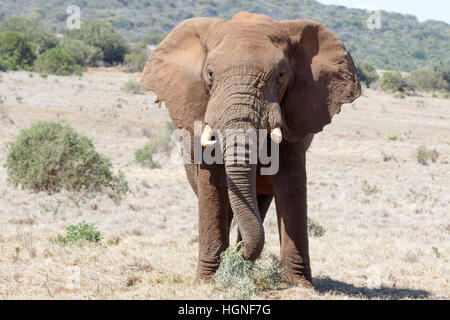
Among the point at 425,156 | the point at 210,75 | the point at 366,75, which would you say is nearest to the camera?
the point at 210,75

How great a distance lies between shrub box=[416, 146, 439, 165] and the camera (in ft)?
75.4

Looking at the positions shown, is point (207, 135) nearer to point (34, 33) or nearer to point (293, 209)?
point (293, 209)

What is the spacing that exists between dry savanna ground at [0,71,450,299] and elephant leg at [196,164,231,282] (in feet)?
1.02

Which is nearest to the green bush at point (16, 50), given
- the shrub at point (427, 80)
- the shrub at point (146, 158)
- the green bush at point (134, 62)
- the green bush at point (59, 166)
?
the green bush at point (134, 62)

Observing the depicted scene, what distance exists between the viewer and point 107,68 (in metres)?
55.5

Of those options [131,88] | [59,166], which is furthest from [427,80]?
[59,166]

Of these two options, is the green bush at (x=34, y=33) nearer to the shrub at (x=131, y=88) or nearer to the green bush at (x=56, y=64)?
the green bush at (x=56, y=64)

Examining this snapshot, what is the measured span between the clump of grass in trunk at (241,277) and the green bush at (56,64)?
3730cm

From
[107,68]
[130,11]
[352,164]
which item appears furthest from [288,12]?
[352,164]

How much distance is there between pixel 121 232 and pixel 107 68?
46.0 metres

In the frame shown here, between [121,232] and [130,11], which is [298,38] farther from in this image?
[130,11]

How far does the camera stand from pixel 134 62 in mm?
55812

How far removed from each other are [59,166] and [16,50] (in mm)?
33704

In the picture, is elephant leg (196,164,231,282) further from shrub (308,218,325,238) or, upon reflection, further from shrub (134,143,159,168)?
shrub (134,143,159,168)
